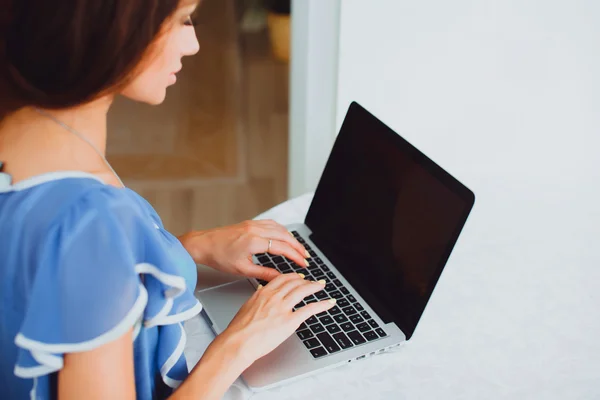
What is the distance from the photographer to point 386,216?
1.02m

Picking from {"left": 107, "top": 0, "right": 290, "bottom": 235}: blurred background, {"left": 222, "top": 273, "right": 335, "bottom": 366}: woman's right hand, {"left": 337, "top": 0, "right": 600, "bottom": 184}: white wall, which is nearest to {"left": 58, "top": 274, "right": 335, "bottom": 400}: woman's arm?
{"left": 222, "top": 273, "right": 335, "bottom": 366}: woman's right hand

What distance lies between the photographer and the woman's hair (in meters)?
0.61

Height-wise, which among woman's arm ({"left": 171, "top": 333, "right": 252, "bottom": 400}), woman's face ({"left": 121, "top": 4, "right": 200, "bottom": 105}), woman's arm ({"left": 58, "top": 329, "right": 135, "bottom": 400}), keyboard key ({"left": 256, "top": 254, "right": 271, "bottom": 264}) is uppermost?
woman's face ({"left": 121, "top": 4, "right": 200, "bottom": 105})

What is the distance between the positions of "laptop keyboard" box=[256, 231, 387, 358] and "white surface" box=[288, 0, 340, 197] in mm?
459

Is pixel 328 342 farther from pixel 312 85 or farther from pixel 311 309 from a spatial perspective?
pixel 312 85

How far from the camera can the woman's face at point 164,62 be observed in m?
0.71

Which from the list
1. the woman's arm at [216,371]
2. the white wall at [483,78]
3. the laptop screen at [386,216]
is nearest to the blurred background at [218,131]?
the white wall at [483,78]

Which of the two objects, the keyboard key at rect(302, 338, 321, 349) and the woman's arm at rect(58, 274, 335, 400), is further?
the keyboard key at rect(302, 338, 321, 349)

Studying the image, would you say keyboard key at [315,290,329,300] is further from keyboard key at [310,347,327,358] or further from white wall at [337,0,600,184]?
white wall at [337,0,600,184]

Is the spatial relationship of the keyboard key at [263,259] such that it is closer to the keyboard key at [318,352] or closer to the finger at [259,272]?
the finger at [259,272]

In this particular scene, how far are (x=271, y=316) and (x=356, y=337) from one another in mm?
139

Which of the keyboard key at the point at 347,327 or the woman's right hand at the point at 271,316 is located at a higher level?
the woman's right hand at the point at 271,316

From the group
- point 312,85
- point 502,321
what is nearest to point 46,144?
point 502,321

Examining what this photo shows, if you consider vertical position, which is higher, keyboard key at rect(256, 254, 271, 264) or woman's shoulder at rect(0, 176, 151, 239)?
woman's shoulder at rect(0, 176, 151, 239)
